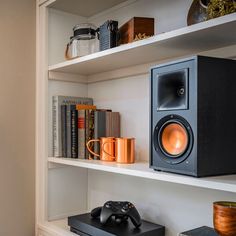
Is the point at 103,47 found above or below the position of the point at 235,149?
above

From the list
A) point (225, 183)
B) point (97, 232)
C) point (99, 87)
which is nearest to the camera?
point (225, 183)

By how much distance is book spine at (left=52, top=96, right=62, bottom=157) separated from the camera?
5.90 ft

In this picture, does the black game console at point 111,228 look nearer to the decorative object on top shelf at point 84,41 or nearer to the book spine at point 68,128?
the book spine at point 68,128

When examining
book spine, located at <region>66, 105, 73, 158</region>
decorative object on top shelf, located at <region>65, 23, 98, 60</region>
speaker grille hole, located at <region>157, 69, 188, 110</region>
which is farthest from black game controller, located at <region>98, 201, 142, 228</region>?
decorative object on top shelf, located at <region>65, 23, 98, 60</region>

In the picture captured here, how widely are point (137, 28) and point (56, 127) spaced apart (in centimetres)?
71

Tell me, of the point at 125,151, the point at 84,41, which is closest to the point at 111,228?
the point at 125,151

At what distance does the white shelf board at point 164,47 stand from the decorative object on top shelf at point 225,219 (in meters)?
0.56

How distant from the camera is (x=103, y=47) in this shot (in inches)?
60.7

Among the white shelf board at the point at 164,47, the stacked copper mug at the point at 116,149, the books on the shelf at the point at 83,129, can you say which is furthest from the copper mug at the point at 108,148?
the white shelf board at the point at 164,47

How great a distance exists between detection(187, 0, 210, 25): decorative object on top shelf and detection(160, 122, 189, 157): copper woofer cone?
1.23 feet

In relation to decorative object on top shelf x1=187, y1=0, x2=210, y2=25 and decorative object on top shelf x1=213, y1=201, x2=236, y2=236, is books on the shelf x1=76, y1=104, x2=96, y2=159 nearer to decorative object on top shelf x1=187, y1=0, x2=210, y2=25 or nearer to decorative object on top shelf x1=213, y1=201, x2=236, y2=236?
decorative object on top shelf x1=187, y1=0, x2=210, y2=25

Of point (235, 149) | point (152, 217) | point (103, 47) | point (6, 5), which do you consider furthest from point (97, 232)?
point (6, 5)

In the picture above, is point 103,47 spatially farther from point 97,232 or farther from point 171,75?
point 97,232

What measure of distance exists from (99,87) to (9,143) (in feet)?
1.94
